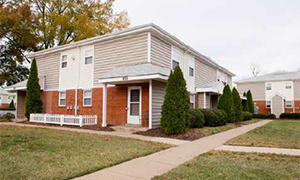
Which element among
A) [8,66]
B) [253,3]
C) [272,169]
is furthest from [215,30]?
[8,66]

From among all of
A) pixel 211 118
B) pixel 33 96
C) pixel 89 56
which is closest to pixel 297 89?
pixel 211 118

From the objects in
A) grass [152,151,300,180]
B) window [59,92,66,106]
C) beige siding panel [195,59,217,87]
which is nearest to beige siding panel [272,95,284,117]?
beige siding panel [195,59,217,87]

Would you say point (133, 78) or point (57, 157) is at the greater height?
point (133, 78)

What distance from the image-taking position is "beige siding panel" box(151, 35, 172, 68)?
12.5 meters

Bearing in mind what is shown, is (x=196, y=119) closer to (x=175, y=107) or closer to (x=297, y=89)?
(x=175, y=107)

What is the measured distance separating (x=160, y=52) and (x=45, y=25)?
18.9 metres

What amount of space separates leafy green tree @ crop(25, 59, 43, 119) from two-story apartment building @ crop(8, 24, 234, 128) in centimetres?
94

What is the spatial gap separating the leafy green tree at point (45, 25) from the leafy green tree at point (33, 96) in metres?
9.69

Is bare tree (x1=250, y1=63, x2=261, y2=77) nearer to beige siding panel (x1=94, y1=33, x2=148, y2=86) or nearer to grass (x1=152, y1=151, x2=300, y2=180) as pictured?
beige siding panel (x1=94, y1=33, x2=148, y2=86)

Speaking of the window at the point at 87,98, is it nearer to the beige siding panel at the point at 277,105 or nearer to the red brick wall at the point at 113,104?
the red brick wall at the point at 113,104

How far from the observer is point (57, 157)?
5.64 meters

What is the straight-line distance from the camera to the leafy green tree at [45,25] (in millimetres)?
23938

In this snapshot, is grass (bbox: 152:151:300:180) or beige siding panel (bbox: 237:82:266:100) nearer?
grass (bbox: 152:151:300:180)

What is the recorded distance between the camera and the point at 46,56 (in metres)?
18.3
